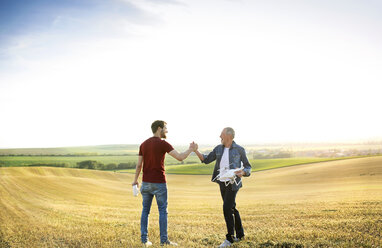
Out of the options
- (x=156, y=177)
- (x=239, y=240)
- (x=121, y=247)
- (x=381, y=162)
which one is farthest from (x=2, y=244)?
(x=381, y=162)

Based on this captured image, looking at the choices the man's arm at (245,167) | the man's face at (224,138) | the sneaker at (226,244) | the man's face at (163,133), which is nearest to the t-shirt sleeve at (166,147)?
the man's face at (163,133)

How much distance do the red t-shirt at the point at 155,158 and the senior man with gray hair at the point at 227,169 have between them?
866mm

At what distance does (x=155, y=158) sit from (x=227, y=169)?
1.76 metres

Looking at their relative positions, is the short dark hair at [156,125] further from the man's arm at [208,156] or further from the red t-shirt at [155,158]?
the man's arm at [208,156]

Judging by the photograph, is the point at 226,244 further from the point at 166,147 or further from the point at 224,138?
the point at 166,147

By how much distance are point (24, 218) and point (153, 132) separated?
1028cm

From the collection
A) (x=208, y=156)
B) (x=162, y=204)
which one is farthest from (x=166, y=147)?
(x=162, y=204)

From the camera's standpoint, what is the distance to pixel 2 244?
28.3ft

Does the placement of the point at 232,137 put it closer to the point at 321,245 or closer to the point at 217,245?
the point at 217,245

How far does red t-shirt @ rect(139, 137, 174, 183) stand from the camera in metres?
7.28

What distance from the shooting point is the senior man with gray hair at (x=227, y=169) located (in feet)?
23.9

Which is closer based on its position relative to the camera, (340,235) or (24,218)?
(340,235)

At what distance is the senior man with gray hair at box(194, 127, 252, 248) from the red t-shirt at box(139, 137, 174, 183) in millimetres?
866

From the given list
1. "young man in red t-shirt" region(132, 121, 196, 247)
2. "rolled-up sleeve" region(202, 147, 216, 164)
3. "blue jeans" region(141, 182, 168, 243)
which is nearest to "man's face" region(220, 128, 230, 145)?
"rolled-up sleeve" region(202, 147, 216, 164)
